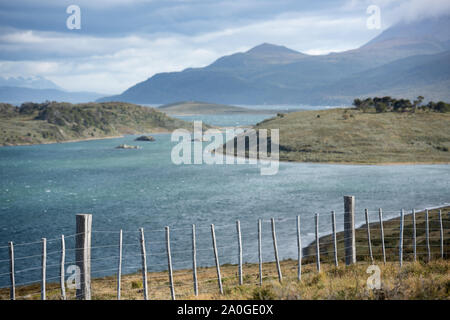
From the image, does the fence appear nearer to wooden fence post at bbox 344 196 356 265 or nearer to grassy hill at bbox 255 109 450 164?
wooden fence post at bbox 344 196 356 265

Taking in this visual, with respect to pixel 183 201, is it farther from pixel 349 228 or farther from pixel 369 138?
pixel 369 138

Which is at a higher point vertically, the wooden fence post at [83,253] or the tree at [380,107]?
the tree at [380,107]

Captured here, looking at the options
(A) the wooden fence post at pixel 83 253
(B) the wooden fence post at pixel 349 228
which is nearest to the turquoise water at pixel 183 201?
(A) the wooden fence post at pixel 83 253

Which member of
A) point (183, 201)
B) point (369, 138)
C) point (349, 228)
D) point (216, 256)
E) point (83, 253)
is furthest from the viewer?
point (369, 138)

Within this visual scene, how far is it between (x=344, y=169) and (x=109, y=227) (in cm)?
5106

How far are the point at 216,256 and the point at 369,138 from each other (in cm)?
9271

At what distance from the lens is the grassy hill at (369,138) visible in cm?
9200

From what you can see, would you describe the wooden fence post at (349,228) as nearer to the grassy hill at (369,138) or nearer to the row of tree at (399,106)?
the grassy hill at (369,138)

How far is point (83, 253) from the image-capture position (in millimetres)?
13258

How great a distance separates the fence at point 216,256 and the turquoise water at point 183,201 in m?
0.38

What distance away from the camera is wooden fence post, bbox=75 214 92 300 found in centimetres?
1327

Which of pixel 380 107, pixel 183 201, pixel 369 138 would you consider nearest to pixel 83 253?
pixel 183 201

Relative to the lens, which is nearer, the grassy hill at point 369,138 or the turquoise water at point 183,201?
the turquoise water at point 183,201

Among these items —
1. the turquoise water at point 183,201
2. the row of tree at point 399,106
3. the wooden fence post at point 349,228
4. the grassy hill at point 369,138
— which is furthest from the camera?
the row of tree at point 399,106
